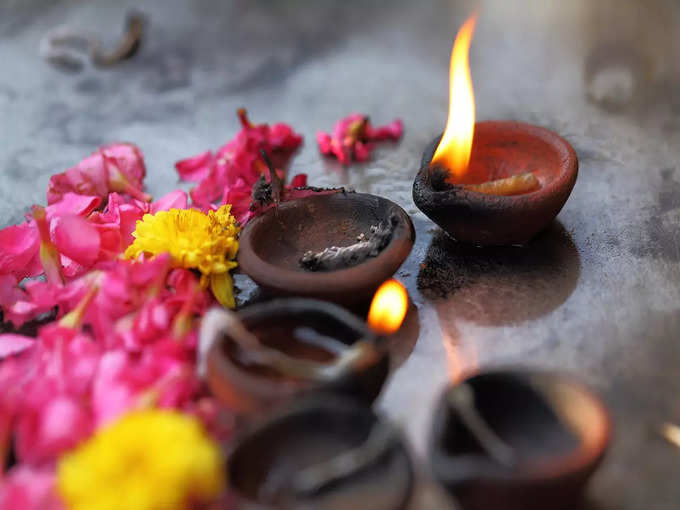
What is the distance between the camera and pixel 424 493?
3.32 ft

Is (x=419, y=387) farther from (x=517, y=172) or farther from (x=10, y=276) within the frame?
(x=10, y=276)

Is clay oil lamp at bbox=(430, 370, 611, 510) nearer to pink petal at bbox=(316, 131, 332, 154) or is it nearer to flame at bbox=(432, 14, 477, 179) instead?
flame at bbox=(432, 14, 477, 179)

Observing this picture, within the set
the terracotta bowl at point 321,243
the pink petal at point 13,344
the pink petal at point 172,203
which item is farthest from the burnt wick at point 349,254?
the pink petal at point 13,344

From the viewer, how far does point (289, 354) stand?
3.77 ft

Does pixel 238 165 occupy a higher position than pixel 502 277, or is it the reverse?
pixel 238 165

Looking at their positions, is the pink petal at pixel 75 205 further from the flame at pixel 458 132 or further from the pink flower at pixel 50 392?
the flame at pixel 458 132

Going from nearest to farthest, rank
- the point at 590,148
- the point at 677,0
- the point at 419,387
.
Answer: the point at 419,387 < the point at 590,148 < the point at 677,0

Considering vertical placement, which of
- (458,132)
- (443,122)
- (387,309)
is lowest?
(443,122)

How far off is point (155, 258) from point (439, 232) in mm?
624

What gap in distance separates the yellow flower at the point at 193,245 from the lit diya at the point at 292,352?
0.81 feet

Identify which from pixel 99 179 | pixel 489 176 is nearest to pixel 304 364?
pixel 489 176

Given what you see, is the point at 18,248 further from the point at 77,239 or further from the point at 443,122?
the point at 443,122

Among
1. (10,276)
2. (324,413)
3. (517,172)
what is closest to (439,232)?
(517,172)

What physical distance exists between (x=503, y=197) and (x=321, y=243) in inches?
14.9
